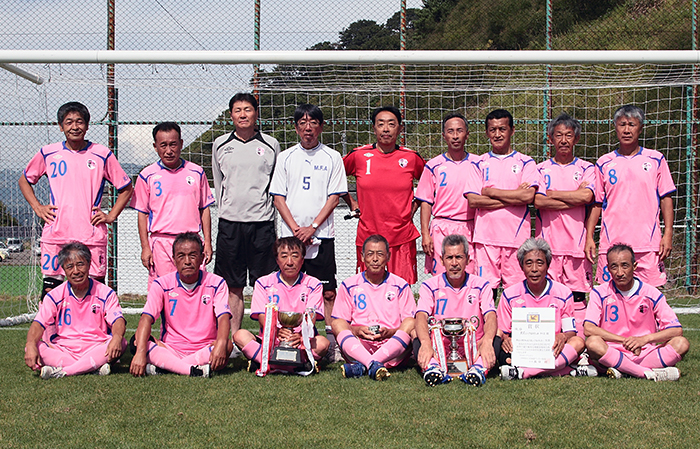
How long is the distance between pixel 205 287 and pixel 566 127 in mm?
2967

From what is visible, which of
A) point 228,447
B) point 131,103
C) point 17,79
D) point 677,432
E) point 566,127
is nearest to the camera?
point 228,447

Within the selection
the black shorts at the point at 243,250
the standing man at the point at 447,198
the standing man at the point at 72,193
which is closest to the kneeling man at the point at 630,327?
the standing man at the point at 447,198

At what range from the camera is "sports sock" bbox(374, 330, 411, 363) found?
13.9ft

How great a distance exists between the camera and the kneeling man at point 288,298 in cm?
436

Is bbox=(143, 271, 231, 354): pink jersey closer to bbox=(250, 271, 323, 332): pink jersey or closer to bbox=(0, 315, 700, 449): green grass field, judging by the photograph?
bbox=(250, 271, 323, 332): pink jersey

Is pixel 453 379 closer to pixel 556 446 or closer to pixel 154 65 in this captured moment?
pixel 556 446

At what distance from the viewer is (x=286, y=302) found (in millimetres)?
4555

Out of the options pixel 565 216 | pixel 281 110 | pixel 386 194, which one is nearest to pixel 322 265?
pixel 386 194

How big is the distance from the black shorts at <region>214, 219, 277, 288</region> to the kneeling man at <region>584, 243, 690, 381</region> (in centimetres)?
244

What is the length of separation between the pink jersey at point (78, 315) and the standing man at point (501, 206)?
8.88ft

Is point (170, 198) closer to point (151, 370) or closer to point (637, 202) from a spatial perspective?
point (151, 370)

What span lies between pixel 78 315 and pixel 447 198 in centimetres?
285

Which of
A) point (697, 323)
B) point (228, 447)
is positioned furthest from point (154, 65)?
point (697, 323)

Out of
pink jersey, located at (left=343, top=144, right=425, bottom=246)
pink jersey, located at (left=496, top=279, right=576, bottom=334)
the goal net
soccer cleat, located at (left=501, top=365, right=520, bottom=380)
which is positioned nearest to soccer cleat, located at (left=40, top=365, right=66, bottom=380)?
the goal net
